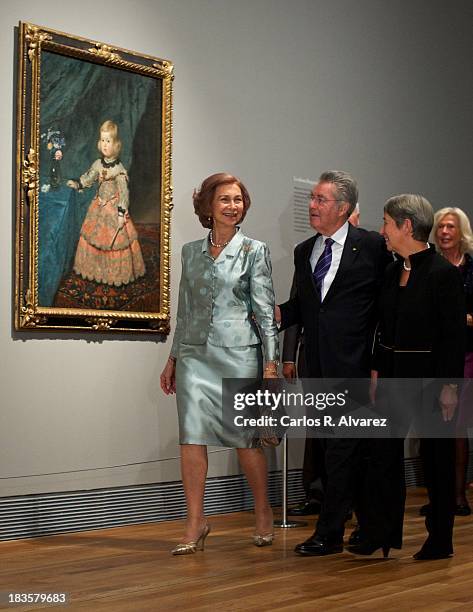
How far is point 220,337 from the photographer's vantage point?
16.6 feet

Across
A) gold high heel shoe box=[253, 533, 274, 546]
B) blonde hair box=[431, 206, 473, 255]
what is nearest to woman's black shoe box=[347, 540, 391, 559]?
gold high heel shoe box=[253, 533, 274, 546]

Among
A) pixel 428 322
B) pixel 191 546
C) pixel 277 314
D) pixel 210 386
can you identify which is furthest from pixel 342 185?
pixel 191 546

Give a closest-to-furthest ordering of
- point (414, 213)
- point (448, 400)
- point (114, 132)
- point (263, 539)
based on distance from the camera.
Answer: point (448, 400), point (414, 213), point (263, 539), point (114, 132)

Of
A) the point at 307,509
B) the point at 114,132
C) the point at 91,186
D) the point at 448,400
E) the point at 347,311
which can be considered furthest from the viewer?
the point at 307,509

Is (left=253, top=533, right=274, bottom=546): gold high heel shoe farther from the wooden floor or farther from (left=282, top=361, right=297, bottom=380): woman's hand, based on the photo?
(left=282, top=361, right=297, bottom=380): woman's hand

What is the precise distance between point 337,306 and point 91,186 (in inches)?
65.0

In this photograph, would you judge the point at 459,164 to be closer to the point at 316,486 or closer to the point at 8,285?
the point at 316,486

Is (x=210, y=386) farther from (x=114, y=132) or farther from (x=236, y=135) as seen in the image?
(x=236, y=135)

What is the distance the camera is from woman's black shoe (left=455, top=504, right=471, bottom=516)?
652 centimetres

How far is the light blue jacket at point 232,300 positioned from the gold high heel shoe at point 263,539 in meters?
0.86

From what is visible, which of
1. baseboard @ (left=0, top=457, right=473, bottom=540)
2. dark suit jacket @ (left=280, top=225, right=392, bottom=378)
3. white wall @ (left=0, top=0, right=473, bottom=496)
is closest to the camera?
dark suit jacket @ (left=280, top=225, right=392, bottom=378)

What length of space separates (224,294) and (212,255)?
0.71 feet

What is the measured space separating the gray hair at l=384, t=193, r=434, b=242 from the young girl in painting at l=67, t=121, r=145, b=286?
1730mm

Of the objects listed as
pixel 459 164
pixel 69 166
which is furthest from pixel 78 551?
pixel 459 164
